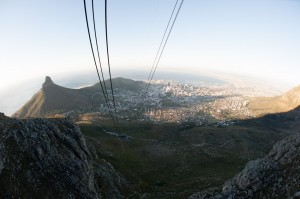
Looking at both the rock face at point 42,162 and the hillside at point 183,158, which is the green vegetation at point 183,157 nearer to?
the hillside at point 183,158

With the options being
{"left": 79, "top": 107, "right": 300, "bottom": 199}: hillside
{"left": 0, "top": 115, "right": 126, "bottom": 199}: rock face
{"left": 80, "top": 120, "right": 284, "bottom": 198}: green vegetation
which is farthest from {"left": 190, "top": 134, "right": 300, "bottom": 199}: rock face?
{"left": 80, "top": 120, "right": 284, "bottom": 198}: green vegetation

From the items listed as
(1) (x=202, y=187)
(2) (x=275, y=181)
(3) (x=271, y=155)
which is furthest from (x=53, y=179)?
(1) (x=202, y=187)

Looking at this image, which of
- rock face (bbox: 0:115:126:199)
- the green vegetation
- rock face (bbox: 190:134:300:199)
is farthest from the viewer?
the green vegetation

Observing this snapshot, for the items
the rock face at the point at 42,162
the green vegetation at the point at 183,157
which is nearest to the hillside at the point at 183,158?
the green vegetation at the point at 183,157

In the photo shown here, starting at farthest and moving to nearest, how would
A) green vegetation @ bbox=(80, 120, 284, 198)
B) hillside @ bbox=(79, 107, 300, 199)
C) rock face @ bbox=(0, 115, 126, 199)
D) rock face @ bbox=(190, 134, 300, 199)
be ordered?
1. green vegetation @ bbox=(80, 120, 284, 198)
2. hillside @ bbox=(79, 107, 300, 199)
3. rock face @ bbox=(0, 115, 126, 199)
4. rock face @ bbox=(190, 134, 300, 199)

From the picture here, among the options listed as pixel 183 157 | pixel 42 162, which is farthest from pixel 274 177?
pixel 183 157

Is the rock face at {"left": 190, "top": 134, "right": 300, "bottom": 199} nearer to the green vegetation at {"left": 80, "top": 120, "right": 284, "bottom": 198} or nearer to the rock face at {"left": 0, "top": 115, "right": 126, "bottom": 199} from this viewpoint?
the rock face at {"left": 0, "top": 115, "right": 126, "bottom": 199}
